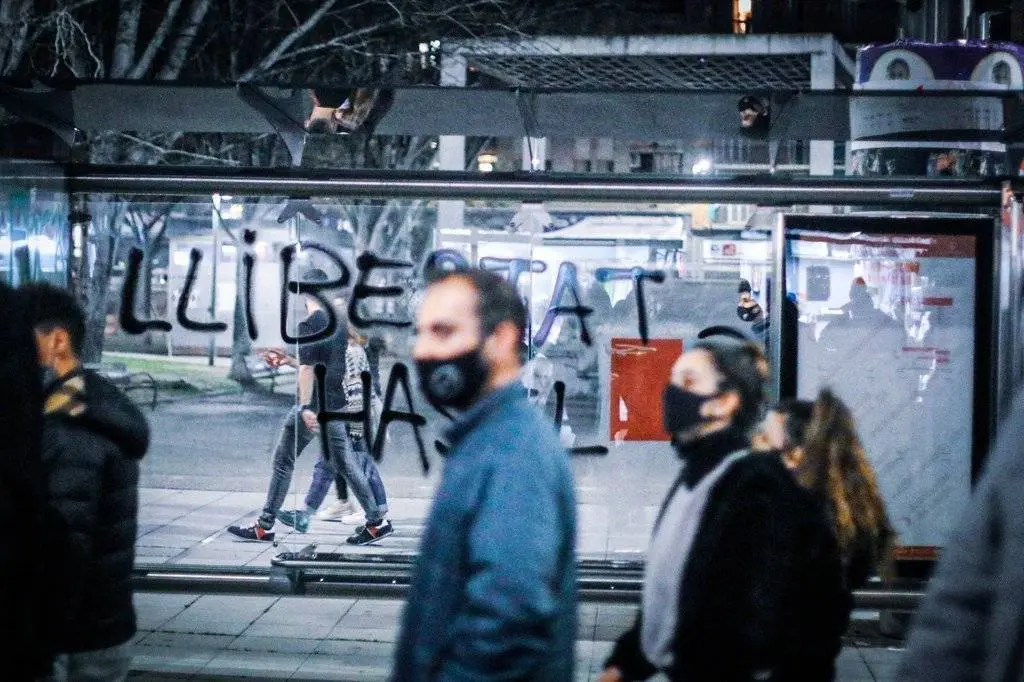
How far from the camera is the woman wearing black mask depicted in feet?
10.3

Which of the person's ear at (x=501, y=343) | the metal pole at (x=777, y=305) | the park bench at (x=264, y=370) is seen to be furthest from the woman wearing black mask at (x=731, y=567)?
the park bench at (x=264, y=370)

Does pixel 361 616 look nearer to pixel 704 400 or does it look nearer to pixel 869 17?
pixel 704 400

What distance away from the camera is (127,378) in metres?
7.39

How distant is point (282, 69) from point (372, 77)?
4.74 feet

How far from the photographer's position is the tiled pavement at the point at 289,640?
21.3 feet

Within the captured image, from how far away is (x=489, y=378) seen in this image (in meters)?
2.86

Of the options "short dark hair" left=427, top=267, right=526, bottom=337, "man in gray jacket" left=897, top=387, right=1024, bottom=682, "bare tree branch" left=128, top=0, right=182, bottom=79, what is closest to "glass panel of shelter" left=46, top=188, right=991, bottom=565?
"short dark hair" left=427, top=267, right=526, bottom=337

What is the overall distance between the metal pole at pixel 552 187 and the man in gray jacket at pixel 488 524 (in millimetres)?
3470

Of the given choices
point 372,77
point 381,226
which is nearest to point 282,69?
point 372,77

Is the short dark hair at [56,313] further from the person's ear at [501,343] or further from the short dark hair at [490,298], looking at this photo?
the person's ear at [501,343]

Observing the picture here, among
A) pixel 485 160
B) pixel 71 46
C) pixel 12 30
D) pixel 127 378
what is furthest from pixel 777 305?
pixel 485 160

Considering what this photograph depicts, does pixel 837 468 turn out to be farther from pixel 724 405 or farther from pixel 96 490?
pixel 96 490

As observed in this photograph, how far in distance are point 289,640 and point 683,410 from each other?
432 cm

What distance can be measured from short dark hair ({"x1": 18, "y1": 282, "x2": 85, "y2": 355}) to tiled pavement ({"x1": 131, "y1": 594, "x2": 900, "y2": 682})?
2.77 meters
